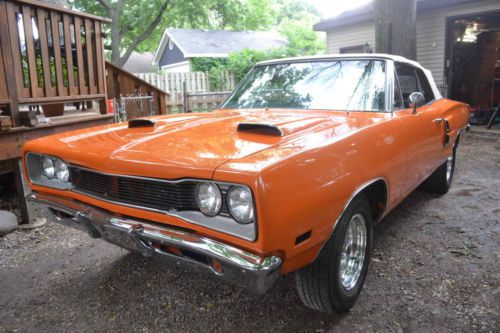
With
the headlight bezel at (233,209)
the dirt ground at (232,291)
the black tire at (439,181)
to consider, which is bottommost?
the dirt ground at (232,291)

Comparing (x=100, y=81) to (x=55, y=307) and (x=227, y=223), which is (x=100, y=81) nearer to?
(x=55, y=307)

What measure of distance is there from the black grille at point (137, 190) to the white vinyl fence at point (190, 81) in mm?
11631

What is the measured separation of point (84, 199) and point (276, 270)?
1.32 m

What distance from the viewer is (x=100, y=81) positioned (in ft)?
18.6

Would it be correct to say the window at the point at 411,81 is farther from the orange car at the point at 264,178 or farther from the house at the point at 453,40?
the house at the point at 453,40

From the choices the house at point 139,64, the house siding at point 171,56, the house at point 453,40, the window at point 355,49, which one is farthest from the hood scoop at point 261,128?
the house at point 139,64

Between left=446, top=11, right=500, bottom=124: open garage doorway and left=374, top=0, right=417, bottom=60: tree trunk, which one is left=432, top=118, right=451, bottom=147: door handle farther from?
left=446, top=11, right=500, bottom=124: open garage doorway

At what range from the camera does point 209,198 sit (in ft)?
6.46

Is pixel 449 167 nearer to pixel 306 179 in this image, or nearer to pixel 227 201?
pixel 306 179

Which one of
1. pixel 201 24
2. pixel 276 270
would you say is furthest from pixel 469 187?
pixel 201 24

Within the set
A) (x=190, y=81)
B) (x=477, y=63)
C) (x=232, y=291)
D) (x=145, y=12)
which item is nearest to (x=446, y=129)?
(x=232, y=291)

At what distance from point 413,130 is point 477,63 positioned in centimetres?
1182

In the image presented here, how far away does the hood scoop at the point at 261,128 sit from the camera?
2357 mm

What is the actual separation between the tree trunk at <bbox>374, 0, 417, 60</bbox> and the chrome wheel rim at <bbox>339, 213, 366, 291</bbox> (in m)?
7.60
